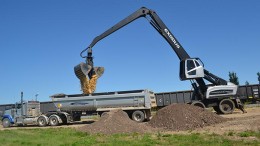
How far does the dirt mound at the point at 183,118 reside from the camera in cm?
1814

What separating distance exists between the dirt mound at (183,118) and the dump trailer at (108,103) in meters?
4.84

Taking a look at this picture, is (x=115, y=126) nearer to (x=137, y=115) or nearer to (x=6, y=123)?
(x=137, y=115)

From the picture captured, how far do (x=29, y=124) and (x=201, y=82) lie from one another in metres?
14.9

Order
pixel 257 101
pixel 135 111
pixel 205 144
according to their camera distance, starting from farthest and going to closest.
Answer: pixel 257 101 < pixel 135 111 < pixel 205 144

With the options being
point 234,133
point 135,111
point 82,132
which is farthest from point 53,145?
point 135,111

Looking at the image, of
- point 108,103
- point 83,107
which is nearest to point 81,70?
point 83,107

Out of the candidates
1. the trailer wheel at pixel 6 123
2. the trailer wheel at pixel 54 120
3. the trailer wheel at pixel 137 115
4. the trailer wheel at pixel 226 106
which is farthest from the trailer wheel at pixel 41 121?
the trailer wheel at pixel 226 106

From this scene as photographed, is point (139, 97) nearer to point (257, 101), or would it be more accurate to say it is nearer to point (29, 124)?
point (29, 124)

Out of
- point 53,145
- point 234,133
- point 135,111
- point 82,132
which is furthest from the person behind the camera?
point 135,111

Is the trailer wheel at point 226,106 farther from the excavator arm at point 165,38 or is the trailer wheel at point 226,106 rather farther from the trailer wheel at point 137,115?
the trailer wheel at point 137,115

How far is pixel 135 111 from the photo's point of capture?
24562 millimetres

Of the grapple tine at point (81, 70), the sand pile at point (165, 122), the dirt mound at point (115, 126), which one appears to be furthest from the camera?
the grapple tine at point (81, 70)

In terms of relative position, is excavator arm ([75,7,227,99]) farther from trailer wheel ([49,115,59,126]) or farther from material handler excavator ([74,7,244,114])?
trailer wheel ([49,115,59,126])

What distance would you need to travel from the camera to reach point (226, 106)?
84.5ft
